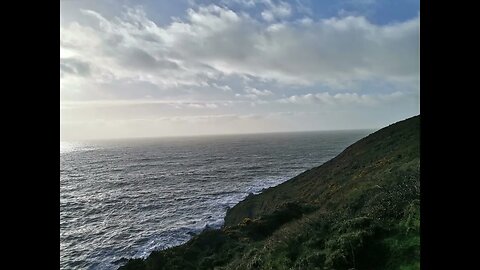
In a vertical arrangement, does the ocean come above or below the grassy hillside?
below

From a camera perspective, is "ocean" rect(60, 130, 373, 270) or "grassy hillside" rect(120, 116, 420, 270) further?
"ocean" rect(60, 130, 373, 270)

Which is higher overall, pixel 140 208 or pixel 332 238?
pixel 332 238

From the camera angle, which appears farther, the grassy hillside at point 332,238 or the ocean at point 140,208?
the ocean at point 140,208

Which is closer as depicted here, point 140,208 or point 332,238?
point 332,238

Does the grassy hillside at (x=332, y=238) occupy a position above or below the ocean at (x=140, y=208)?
above

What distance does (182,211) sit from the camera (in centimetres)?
2934
